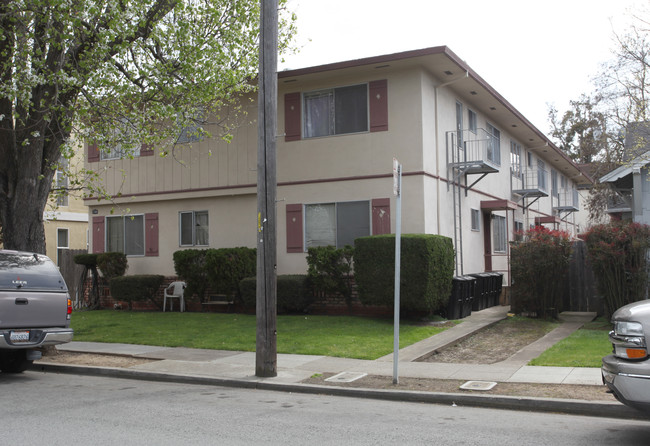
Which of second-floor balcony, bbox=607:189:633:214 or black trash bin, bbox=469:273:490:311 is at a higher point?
second-floor balcony, bbox=607:189:633:214

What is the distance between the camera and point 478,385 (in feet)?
28.1

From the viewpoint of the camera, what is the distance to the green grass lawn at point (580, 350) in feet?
32.3

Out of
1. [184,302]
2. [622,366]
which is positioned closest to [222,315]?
[184,302]

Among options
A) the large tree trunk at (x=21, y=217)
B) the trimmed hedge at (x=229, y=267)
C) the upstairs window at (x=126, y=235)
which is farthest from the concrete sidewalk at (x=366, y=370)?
the upstairs window at (x=126, y=235)

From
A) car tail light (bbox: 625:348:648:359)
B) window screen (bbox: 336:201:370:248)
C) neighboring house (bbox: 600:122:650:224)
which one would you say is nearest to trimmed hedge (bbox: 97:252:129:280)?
window screen (bbox: 336:201:370:248)

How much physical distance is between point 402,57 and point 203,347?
A: 8.13 metres

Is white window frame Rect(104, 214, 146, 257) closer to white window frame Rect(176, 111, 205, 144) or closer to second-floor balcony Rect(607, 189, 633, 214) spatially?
white window frame Rect(176, 111, 205, 144)

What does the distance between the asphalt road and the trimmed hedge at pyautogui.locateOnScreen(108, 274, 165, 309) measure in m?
9.68

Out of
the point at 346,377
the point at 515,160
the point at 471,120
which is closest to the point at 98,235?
the point at 471,120


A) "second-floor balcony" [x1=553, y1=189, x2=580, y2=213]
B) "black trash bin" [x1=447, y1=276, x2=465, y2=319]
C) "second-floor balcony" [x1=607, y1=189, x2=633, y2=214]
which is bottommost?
"black trash bin" [x1=447, y1=276, x2=465, y2=319]

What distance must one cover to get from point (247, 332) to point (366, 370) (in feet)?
15.0

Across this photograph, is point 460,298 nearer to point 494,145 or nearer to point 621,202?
point 494,145

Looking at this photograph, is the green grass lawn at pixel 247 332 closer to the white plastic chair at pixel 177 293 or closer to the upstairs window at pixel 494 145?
the white plastic chair at pixel 177 293

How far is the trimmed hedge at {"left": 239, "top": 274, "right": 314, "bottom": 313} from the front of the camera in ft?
52.2
